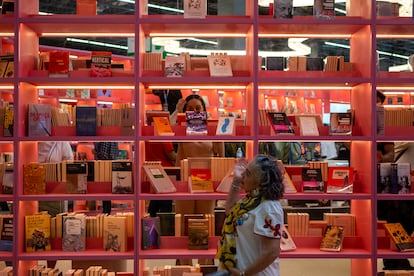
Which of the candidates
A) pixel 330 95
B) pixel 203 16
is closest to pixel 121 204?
pixel 203 16

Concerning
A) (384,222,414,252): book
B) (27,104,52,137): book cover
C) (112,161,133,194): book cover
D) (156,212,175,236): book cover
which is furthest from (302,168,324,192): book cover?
(27,104,52,137): book cover

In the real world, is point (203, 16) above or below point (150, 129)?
above

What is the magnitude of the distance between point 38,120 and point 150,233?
140 cm

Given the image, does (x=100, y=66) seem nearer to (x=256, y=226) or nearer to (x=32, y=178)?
(x=32, y=178)

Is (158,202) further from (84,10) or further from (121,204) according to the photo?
(121,204)

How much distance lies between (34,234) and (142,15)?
2150mm

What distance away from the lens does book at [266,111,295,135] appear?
16.8 feet

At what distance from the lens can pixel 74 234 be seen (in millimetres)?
5051

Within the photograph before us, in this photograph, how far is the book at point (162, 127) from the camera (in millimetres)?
5098

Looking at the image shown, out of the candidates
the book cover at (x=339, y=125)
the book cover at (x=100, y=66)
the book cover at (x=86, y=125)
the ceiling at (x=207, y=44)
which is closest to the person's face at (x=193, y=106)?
the book cover at (x=100, y=66)

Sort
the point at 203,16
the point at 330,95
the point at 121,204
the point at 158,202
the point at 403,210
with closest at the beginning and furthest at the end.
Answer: the point at 203,16 < the point at 403,210 < the point at 158,202 < the point at 121,204 < the point at 330,95

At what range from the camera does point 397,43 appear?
→ 15695 mm

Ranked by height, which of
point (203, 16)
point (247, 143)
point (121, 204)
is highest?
point (203, 16)

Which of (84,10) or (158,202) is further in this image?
(158,202)
